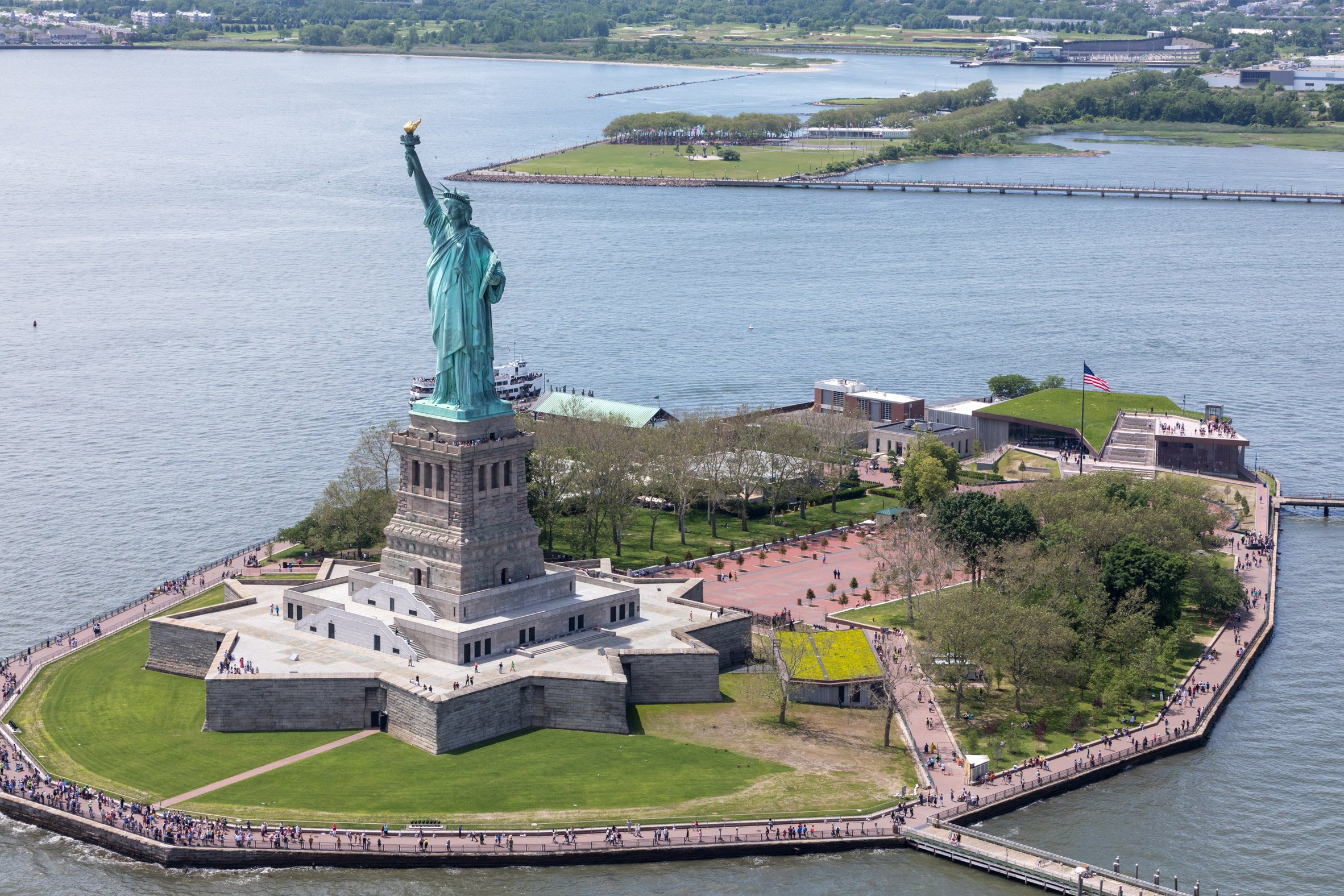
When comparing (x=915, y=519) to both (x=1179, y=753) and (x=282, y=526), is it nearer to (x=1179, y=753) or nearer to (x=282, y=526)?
(x=1179, y=753)

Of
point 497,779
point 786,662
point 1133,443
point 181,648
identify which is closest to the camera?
point 497,779

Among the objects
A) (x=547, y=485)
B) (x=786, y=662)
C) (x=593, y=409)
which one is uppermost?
(x=547, y=485)

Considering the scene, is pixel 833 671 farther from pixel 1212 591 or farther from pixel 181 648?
pixel 181 648

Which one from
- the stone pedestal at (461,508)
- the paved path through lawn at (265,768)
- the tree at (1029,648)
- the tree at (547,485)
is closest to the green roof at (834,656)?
→ the tree at (1029,648)

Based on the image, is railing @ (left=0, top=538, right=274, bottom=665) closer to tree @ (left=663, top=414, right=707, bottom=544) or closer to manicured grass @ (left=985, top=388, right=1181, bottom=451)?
tree @ (left=663, top=414, right=707, bottom=544)

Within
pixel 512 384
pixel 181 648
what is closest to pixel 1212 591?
pixel 181 648

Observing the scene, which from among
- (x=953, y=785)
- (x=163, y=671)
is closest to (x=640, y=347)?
(x=163, y=671)
